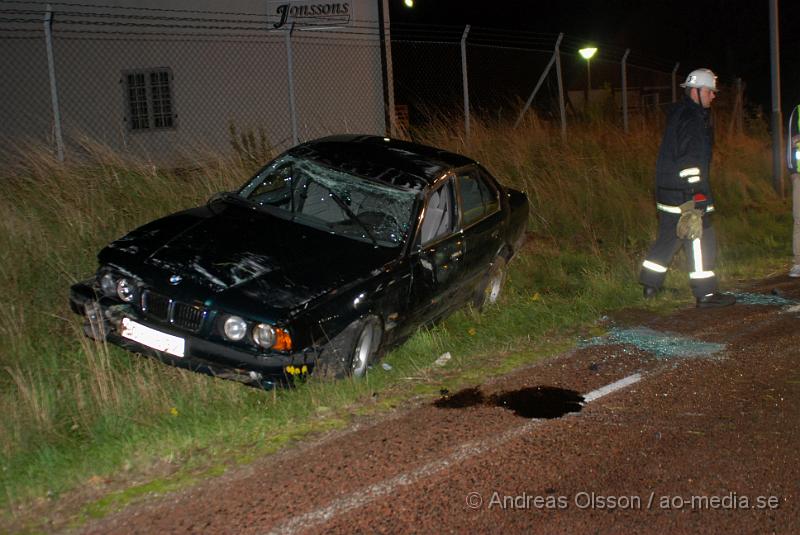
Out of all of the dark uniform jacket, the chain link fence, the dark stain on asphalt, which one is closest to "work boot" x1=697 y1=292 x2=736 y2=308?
the dark uniform jacket

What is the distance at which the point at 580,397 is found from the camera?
6008 millimetres

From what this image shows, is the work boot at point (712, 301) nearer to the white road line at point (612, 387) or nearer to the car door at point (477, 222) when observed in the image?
the car door at point (477, 222)

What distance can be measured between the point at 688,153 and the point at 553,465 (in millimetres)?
4327

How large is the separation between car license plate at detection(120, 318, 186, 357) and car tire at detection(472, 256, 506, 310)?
326 centimetres

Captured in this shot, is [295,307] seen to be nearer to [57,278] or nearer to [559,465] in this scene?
[559,465]

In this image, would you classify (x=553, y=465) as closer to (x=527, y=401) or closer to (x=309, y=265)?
(x=527, y=401)

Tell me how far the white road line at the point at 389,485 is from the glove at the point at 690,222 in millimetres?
3457

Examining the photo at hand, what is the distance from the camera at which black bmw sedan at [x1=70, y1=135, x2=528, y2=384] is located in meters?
5.63

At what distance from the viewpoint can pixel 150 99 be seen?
1720 centimetres

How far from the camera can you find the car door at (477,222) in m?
7.56

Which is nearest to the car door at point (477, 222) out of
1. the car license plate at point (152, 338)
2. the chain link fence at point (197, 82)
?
the car license plate at point (152, 338)

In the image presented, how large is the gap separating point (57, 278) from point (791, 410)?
A: 5752mm

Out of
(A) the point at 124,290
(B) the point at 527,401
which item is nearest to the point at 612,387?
(B) the point at 527,401

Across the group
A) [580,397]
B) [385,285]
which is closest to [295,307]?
[385,285]
